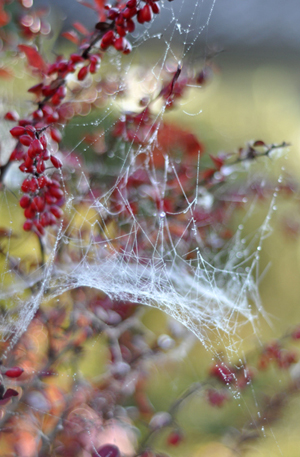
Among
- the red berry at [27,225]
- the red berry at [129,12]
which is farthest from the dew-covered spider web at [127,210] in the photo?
the red berry at [129,12]

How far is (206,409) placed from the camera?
2.09 meters

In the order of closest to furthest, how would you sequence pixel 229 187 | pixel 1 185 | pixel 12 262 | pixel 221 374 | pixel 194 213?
pixel 1 185 → pixel 12 262 → pixel 194 213 → pixel 221 374 → pixel 229 187

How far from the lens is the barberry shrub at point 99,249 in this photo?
2.72 feet

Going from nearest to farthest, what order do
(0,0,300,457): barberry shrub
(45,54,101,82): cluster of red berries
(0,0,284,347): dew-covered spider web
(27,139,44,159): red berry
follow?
(27,139,44,159): red berry → (45,54,101,82): cluster of red berries → (0,0,300,457): barberry shrub → (0,0,284,347): dew-covered spider web

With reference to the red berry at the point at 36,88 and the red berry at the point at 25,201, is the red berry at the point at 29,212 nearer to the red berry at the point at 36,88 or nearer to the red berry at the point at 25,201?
the red berry at the point at 25,201

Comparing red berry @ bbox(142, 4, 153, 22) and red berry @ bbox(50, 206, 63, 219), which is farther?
red berry @ bbox(50, 206, 63, 219)

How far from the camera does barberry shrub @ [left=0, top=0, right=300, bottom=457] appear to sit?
2.72ft

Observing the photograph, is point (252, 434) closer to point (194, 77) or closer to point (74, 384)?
→ point (74, 384)

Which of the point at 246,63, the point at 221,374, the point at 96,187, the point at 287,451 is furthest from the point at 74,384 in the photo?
the point at 246,63

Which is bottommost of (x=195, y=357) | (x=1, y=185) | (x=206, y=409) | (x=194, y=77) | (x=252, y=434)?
(x=206, y=409)

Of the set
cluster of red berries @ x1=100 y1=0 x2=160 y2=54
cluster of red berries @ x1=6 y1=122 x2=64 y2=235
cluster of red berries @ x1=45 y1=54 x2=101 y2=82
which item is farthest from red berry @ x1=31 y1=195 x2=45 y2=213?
cluster of red berries @ x1=100 y1=0 x2=160 y2=54

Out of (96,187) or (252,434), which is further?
(252,434)

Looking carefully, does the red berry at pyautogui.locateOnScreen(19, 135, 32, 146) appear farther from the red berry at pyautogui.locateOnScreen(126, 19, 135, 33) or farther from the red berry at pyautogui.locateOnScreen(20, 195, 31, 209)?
the red berry at pyautogui.locateOnScreen(126, 19, 135, 33)

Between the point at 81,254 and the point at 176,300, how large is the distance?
1.04ft
